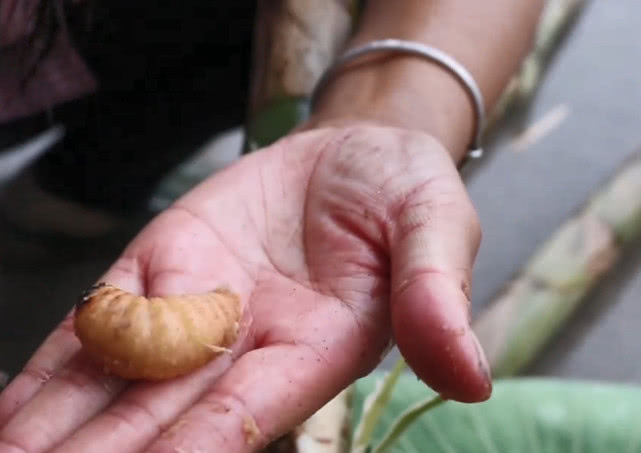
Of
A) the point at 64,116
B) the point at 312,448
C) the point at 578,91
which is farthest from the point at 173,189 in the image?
the point at 578,91

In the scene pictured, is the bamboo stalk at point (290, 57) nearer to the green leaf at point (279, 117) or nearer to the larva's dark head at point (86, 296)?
the green leaf at point (279, 117)

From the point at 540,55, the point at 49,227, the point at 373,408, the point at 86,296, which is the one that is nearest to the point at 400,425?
the point at 373,408

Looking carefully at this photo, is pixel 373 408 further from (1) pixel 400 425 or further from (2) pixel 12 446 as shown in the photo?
(2) pixel 12 446

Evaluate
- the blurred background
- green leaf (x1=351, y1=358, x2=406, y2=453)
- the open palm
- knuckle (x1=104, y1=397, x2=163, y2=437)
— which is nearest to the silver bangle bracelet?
the open palm

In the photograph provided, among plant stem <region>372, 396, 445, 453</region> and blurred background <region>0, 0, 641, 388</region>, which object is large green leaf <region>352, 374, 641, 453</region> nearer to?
plant stem <region>372, 396, 445, 453</region>


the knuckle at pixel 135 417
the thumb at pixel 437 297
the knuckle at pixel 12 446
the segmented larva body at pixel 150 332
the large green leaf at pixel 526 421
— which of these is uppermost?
the thumb at pixel 437 297

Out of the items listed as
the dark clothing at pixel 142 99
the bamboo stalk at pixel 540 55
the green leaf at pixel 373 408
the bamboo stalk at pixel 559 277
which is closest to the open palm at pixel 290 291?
the green leaf at pixel 373 408

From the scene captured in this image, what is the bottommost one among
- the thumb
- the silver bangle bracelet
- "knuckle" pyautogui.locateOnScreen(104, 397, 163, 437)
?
"knuckle" pyautogui.locateOnScreen(104, 397, 163, 437)
